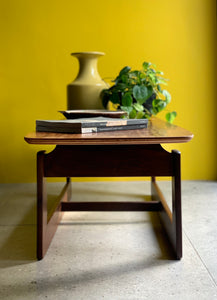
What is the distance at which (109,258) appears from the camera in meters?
1.46

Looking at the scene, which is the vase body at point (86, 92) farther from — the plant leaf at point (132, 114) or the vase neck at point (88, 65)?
the plant leaf at point (132, 114)

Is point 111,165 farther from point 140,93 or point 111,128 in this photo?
point 140,93

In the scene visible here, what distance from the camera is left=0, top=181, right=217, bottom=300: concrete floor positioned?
1.20 meters

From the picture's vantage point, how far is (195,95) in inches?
111

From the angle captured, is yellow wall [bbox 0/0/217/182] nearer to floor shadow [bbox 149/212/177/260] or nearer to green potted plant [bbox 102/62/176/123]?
green potted plant [bbox 102/62/176/123]

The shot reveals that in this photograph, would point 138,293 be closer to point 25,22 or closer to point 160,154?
point 160,154

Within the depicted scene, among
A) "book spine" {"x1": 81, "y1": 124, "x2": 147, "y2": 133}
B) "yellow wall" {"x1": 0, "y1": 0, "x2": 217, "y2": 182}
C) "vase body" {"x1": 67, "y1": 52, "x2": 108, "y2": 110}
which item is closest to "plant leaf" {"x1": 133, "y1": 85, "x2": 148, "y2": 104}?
"vase body" {"x1": 67, "y1": 52, "x2": 108, "y2": 110}

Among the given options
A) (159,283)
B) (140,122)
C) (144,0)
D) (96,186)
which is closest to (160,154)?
(140,122)

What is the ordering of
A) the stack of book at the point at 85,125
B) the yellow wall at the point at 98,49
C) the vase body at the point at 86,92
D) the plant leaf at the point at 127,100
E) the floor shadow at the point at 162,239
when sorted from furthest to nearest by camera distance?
the yellow wall at the point at 98,49 → the vase body at the point at 86,92 → the plant leaf at the point at 127,100 → the floor shadow at the point at 162,239 → the stack of book at the point at 85,125

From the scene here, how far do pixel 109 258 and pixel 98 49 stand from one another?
1.72 meters

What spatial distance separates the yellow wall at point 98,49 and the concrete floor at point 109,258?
2.70 feet

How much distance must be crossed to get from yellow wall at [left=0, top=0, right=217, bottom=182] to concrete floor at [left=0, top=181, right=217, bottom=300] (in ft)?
2.70

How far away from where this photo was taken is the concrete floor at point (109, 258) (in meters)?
1.20

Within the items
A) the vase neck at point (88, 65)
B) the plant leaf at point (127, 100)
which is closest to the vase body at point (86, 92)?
the vase neck at point (88, 65)
